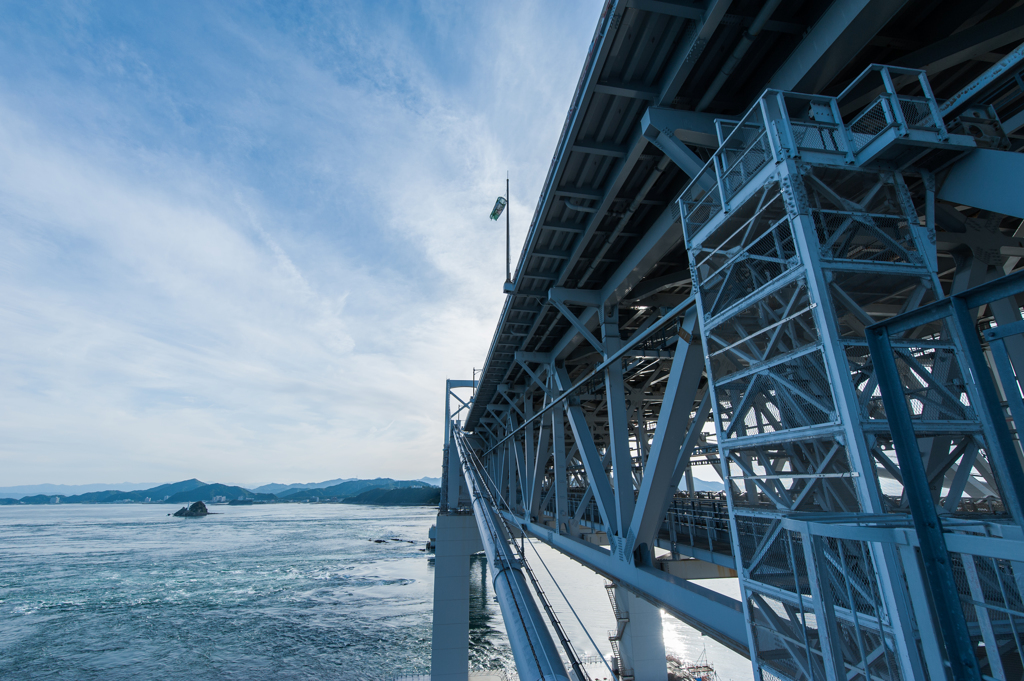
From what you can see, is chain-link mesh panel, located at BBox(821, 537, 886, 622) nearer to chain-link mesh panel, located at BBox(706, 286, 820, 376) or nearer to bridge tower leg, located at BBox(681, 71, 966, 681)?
bridge tower leg, located at BBox(681, 71, 966, 681)

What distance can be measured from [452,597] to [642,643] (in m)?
9.68

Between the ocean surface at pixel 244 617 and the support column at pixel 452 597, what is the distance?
7.12 m

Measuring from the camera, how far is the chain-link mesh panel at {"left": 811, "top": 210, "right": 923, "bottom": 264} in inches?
219

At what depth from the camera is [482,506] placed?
51.6 ft

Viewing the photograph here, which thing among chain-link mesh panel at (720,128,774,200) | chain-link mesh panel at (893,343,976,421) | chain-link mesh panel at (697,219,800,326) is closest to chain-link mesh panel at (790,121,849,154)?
chain-link mesh panel at (720,128,774,200)

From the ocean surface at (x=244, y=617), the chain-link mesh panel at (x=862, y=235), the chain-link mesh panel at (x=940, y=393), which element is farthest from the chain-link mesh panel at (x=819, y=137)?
the ocean surface at (x=244, y=617)

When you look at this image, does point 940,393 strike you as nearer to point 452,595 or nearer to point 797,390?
point 797,390

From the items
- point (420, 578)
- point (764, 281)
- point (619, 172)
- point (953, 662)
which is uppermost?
point (619, 172)

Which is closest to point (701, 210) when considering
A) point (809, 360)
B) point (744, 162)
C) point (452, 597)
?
point (744, 162)

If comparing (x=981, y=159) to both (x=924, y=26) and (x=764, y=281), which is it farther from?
(x=764, y=281)

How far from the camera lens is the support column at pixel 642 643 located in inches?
939

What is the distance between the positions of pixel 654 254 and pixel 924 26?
499cm

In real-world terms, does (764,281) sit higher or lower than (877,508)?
higher

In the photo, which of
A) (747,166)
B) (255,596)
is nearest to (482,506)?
(747,166)
